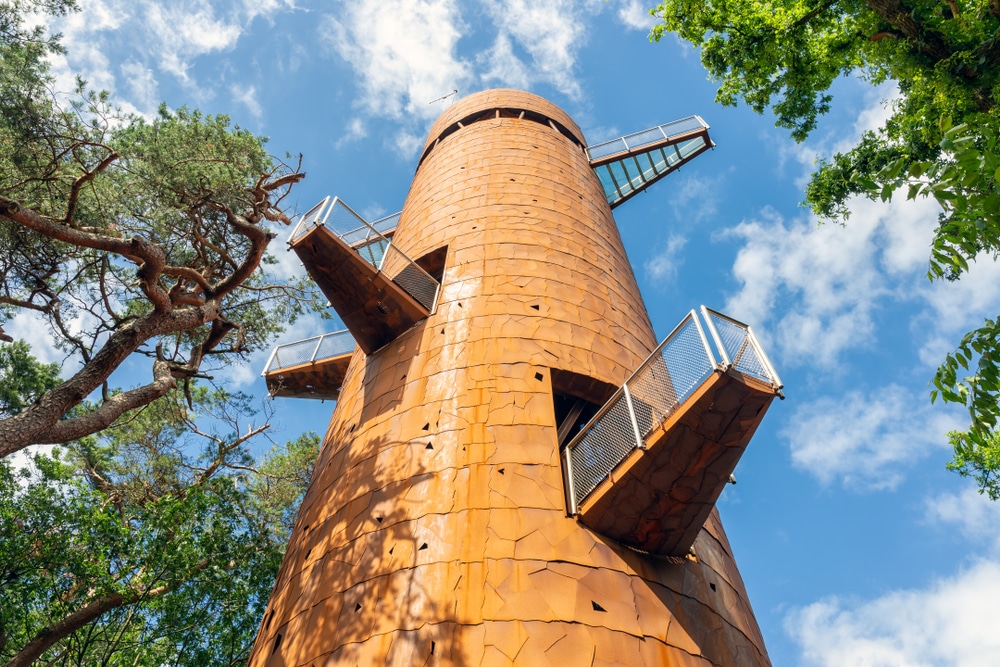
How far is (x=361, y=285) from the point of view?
29.8 ft

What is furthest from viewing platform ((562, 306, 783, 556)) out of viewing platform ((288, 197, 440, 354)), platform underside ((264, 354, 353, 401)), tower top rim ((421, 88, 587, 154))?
tower top rim ((421, 88, 587, 154))

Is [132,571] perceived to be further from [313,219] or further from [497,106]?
[497,106]

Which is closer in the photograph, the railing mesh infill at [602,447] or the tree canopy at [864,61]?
the railing mesh infill at [602,447]

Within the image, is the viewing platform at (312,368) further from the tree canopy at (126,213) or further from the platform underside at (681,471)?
the platform underside at (681,471)

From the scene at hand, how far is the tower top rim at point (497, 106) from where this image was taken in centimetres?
1653

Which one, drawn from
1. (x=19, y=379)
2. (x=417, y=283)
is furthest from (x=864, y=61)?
(x=19, y=379)

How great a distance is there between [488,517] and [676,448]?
1799 millimetres

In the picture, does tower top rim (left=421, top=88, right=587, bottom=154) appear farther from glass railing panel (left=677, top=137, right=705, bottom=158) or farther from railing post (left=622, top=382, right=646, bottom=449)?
railing post (left=622, top=382, right=646, bottom=449)

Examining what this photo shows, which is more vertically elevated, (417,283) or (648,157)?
Result: (648,157)

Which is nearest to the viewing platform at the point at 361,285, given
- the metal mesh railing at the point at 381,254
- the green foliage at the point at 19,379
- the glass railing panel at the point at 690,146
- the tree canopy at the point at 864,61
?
the metal mesh railing at the point at 381,254

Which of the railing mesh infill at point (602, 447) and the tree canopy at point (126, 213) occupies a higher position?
the tree canopy at point (126, 213)

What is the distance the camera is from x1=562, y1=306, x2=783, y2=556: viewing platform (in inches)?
219

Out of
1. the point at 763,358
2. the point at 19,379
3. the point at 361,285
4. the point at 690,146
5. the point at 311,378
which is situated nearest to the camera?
the point at 763,358

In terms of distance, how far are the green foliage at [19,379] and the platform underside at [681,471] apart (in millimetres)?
14919
